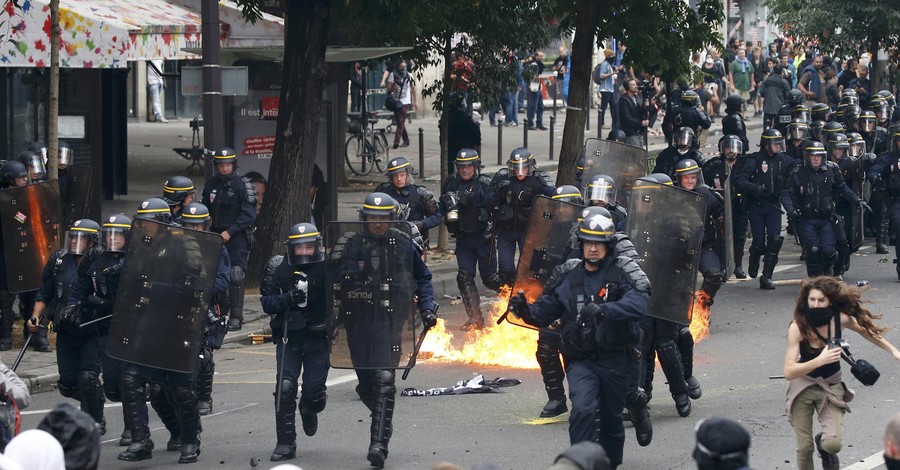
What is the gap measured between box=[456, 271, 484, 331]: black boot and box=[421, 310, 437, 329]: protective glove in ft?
13.1

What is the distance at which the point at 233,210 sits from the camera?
13406 mm

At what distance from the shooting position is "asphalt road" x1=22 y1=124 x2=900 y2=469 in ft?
29.5

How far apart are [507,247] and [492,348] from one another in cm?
136

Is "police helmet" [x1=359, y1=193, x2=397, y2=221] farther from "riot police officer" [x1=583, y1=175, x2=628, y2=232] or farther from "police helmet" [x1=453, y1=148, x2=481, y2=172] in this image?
"police helmet" [x1=453, y1=148, x2=481, y2=172]

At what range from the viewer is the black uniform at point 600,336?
8.05m

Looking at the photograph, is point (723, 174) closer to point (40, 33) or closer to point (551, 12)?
point (551, 12)

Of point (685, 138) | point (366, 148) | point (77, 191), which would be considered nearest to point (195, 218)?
point (77, 191)

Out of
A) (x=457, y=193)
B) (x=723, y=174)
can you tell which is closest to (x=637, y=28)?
(x=723, y=174)

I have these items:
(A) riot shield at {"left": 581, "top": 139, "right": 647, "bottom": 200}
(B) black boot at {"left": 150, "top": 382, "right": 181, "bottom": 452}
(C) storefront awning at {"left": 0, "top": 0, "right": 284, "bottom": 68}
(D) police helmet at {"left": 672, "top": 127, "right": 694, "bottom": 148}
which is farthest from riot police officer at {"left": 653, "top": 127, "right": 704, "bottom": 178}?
(B) black boot at {"left": 150, "top": 382, "right": 181, "bottom": 452}

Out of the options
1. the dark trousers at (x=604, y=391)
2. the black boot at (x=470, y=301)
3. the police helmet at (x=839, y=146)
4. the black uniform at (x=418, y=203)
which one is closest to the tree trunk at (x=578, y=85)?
the police helmet at (x=839, y=146)

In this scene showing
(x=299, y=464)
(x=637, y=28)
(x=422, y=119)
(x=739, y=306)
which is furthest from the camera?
(x=422, y=119)

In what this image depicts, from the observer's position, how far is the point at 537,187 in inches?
507

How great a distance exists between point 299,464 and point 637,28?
9586mm

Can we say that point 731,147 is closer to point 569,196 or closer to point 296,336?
point 569,196
